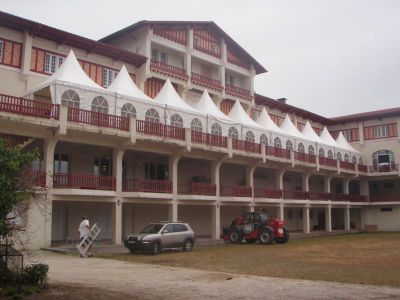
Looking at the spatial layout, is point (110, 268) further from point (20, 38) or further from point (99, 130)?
point (20, 38)

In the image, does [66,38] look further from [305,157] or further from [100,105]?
[305,157]

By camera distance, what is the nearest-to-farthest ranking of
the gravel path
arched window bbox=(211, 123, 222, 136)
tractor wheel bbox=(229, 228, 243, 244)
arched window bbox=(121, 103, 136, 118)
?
the gravel path, arched window bbox=(121, 103, 136, 118), tractor wheel bbox=(229, 228, 243, 244), arched window bbox=(211, 123, 222, 136)

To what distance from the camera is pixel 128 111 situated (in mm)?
29703

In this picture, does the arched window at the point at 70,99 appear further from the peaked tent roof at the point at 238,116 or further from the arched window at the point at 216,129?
the peaked tent roof at the point at 238,116

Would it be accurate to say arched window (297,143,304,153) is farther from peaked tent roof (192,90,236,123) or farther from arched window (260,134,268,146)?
peaked tent roof (192,90,236,123)

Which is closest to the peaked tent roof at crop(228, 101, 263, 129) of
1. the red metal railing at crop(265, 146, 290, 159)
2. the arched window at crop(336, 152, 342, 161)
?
the red metal railing at crop(265, 146, 290, 159)

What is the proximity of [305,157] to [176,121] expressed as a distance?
1667 centimetres

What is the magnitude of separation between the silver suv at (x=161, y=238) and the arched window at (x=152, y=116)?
28.8ft

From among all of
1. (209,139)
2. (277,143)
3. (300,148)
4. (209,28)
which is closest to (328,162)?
(300,148)

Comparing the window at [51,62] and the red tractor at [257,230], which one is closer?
the red tractor at [257,230]

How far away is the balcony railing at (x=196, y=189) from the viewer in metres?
33.6

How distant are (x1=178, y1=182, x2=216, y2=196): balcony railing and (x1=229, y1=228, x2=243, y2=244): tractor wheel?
4510 millimetres

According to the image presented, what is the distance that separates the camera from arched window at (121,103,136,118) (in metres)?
29.5

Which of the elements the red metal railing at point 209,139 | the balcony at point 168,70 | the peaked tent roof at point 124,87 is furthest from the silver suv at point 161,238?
the balcony at point 168,70
